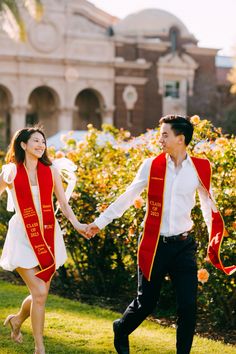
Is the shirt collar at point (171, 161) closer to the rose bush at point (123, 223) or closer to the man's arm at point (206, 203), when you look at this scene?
the man's arm at point (206, 203)

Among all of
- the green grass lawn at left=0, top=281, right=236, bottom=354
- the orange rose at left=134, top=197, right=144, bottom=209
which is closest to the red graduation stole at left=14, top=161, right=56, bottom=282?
the green grass lawn at left=0, top=281, right=236, bottom=354

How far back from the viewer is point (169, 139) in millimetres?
5578

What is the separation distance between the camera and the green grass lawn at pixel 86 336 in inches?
254

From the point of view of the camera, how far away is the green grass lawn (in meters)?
6.46

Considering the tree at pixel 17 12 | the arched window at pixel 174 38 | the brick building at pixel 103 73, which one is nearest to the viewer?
the tree at pixel 17 12

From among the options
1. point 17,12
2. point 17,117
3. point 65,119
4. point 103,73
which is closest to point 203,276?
point 17,12

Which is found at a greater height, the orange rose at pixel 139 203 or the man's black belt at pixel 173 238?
the orange rose at pixel 139 203

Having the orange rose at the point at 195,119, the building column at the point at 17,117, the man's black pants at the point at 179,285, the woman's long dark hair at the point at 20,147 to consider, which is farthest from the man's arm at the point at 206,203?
the building column at the point at 17,117

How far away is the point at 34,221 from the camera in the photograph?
232 inches

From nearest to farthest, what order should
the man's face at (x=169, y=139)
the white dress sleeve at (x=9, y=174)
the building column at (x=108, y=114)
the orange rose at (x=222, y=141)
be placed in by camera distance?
the man's face at (x=169, y=139)
the white dress sleeve at (x=9, y=174)
the orange rose at (x=222, y=141)
the building column at (x=108, y=114)

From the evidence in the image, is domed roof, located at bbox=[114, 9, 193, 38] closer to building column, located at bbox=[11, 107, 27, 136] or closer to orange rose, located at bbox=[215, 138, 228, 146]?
building column, located at bbox=[11, 107, 27, 136]

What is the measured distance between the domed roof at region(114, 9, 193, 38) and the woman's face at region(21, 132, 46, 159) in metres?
36.3

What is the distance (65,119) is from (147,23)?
25.0 feet

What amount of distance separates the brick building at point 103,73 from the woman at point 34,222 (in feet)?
103
